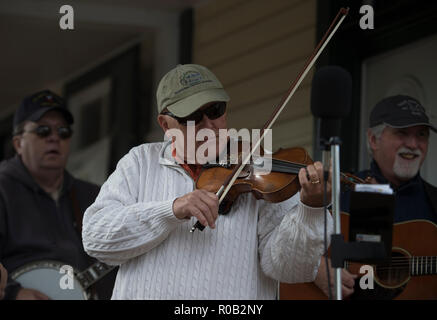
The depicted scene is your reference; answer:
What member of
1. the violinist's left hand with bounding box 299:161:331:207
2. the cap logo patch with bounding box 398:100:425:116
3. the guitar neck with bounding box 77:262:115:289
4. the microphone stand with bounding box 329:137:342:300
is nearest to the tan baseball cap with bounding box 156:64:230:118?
the violinist's left hand with bounding box 299:161:331:207

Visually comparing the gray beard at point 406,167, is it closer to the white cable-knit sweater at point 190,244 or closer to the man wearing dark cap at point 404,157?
the man wearing dark cap at point 404,157

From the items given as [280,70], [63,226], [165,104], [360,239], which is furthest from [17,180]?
[360,239]

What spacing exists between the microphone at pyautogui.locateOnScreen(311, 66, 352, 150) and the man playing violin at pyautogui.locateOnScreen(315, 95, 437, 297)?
53.6 inches

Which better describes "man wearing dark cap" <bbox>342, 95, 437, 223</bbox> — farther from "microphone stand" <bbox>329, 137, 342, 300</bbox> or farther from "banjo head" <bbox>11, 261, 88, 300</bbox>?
"banjo head" <bbox>11, 261, 88, 300</bbox>

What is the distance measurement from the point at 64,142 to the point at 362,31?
1.96 m

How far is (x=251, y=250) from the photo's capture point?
288 cm

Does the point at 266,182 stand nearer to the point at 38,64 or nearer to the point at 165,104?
the point at 165,104

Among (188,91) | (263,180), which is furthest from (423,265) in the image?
(188,91)

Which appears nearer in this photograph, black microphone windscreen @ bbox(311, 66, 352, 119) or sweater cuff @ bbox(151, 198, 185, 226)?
black microphone windscreen @ bbox(311, 66, 352, 119)

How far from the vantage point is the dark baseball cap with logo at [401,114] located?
3797 mm

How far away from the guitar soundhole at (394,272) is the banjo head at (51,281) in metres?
1.73

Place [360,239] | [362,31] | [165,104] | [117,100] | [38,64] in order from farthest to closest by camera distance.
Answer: [38,64] → [117,100] → [362,31] → [165,104] → [360,239]

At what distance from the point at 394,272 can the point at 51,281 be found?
76.3 inches

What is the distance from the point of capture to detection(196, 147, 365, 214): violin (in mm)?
2883
